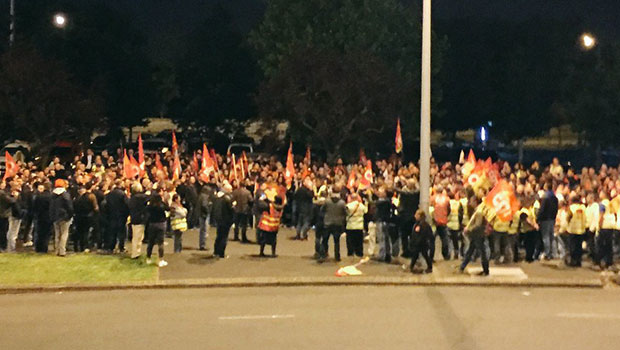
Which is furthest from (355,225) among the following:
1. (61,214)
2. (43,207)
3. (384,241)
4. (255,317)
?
(43,207)

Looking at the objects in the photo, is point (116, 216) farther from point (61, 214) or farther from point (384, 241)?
point (384, 241)

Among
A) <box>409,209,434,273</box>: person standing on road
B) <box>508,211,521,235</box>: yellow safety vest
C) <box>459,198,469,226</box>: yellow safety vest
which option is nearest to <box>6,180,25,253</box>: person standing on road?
<box>409,209,434,273</box>: person standing on road

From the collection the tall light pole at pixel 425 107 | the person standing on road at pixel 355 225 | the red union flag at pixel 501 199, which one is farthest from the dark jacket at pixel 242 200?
the red union flag at pixel 501 199

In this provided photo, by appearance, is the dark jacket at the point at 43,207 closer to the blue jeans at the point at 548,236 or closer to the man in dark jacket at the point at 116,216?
the man in dark jacket at the point at 116,216

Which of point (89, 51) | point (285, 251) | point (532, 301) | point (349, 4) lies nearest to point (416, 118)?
point (349, 4)

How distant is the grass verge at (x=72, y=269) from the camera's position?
18.3 m

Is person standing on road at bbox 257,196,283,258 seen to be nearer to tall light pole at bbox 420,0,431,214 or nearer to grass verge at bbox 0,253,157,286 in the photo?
grass verge at bbox 0,253,157,286

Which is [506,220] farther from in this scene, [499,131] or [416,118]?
[499,131]

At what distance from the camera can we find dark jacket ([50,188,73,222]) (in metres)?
20.6

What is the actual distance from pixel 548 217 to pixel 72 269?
32.2ft

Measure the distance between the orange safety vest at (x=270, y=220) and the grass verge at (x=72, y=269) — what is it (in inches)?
103

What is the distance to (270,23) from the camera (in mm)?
49625

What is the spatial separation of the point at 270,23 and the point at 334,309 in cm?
3592

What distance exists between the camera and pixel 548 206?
20281mm
